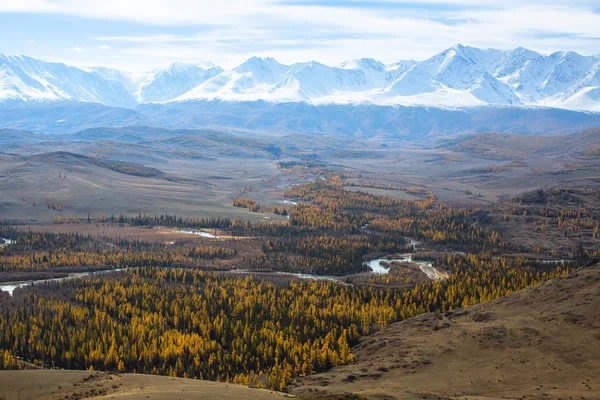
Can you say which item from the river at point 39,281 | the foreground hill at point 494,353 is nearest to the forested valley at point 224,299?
the river at point 39,281

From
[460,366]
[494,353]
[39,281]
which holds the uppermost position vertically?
[494,353]

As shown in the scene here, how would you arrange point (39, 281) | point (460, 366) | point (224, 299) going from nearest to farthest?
point (460, 366) < point (224, 299) < point (39, 281)

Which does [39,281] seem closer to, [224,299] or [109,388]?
[224,299]

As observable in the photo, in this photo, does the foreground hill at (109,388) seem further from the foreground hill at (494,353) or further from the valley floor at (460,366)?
the foreground hill at (494,353)


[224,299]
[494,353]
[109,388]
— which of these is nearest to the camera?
[109,388]

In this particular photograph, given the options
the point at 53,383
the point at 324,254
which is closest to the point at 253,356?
the point at 53,383

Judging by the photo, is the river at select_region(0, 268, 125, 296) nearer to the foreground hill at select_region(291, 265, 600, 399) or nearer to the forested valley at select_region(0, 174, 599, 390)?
the forested valley at select_region(0, 174, 599, 390)

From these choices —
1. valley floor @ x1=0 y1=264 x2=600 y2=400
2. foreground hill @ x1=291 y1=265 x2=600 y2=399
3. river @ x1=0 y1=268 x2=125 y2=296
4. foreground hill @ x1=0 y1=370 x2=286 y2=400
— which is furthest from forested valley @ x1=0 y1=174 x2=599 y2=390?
foreground hill @ x1=0 y1=370 x2=286 y2=400

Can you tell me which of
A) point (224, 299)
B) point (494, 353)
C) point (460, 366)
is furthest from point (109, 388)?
point (224, 299)
